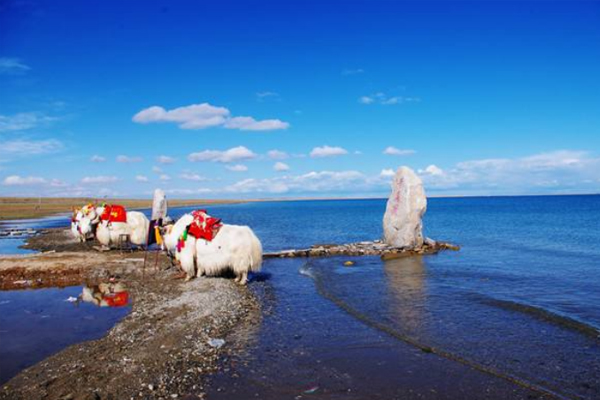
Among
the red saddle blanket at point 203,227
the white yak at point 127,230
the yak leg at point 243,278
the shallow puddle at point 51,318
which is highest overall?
the red saddle blanket at point 203,227

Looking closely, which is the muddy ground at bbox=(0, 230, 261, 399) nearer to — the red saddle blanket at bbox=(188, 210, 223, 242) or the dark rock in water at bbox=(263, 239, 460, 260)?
the red saddle blanket at bbox=(188, 210, 223, 242)

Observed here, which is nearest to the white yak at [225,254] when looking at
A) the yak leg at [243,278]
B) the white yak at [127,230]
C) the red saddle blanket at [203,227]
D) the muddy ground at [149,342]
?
the yak leg at [243,278]

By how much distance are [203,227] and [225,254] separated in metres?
1.15

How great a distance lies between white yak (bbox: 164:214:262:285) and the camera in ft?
42.3

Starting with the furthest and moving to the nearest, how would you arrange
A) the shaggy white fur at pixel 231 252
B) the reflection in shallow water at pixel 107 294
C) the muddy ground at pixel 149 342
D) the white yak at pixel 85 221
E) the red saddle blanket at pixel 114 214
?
the white yak at pixel 85 221 → the red saddle blanket at pixel 114 214 → the shaggy white fur at pixel 231 252 → the reflection in shallow water at pixel 107 294 → the muddy ground at pixel 149 342

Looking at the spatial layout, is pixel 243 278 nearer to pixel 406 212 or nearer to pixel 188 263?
pixel 188 263

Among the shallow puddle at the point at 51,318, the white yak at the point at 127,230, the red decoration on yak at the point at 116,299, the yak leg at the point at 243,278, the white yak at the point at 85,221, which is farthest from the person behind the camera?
the white yak at the point at 85,221

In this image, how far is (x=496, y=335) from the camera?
8781mm

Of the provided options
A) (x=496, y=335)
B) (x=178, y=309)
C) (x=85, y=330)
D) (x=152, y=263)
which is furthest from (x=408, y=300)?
(x=152, y=263)

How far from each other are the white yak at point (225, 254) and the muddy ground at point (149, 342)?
0.43 meters

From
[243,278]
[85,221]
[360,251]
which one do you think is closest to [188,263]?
[243,278]

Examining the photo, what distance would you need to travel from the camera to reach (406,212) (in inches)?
878

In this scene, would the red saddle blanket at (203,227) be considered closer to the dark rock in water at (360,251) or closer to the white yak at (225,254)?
the white yak at (225,254)

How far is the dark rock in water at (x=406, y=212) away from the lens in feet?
72.9
